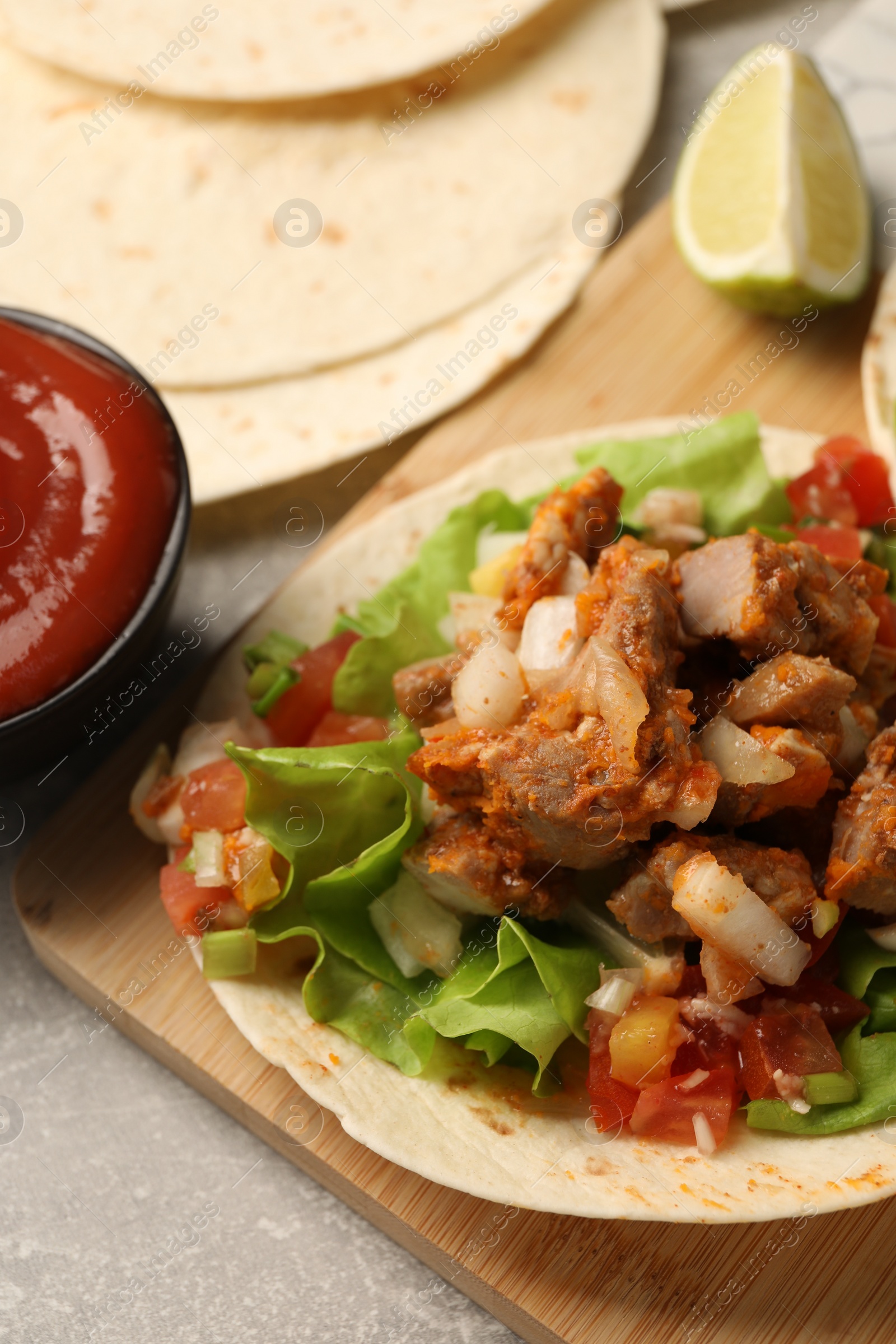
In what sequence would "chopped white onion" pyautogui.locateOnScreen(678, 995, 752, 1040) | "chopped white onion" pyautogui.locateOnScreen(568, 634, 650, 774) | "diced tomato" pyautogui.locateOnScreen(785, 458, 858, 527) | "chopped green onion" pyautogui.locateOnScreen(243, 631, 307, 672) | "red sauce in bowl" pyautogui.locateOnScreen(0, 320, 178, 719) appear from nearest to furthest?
"chopped white onion" pyautogui.locateOnScreen(568, 634, 650, 774) < "chopped white onion" pyautogui.locateOnScreen(678, 995, 752, 1040) < "red sauce in bowl" pyautogui.locateOnScreen(0, 320, 178, 719) < "chopped green onion" pyautogui.locateOnScreen(243, 631, 307, 672) < "diced tomato" pyautogui.locateOnScreen(785, 458, 858, 527)

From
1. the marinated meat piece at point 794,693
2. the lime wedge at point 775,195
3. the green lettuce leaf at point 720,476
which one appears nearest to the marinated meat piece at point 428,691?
the marinated meat piece at point 794,693

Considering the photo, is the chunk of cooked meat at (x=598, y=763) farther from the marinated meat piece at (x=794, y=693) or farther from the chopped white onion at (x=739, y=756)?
the marinated meat piece at (x=794, y=693)

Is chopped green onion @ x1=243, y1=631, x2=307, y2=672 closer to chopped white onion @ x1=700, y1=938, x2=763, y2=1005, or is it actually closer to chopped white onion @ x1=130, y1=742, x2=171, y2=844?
chopped white onion @ x1=130, y1=742, x2=171, y2=844

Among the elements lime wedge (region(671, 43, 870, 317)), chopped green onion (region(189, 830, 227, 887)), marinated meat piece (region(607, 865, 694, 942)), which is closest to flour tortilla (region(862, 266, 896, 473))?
lime wedge (region(671, 43, 870, 317))

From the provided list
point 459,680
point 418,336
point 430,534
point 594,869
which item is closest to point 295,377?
point 418,336

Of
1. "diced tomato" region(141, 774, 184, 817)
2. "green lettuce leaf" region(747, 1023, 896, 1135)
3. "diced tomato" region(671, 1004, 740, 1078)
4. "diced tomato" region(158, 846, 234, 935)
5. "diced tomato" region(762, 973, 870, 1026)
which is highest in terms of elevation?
"diced tomato" region(141, 774, 184, 817)

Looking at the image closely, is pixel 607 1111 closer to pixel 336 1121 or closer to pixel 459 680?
pixel 336 1121
